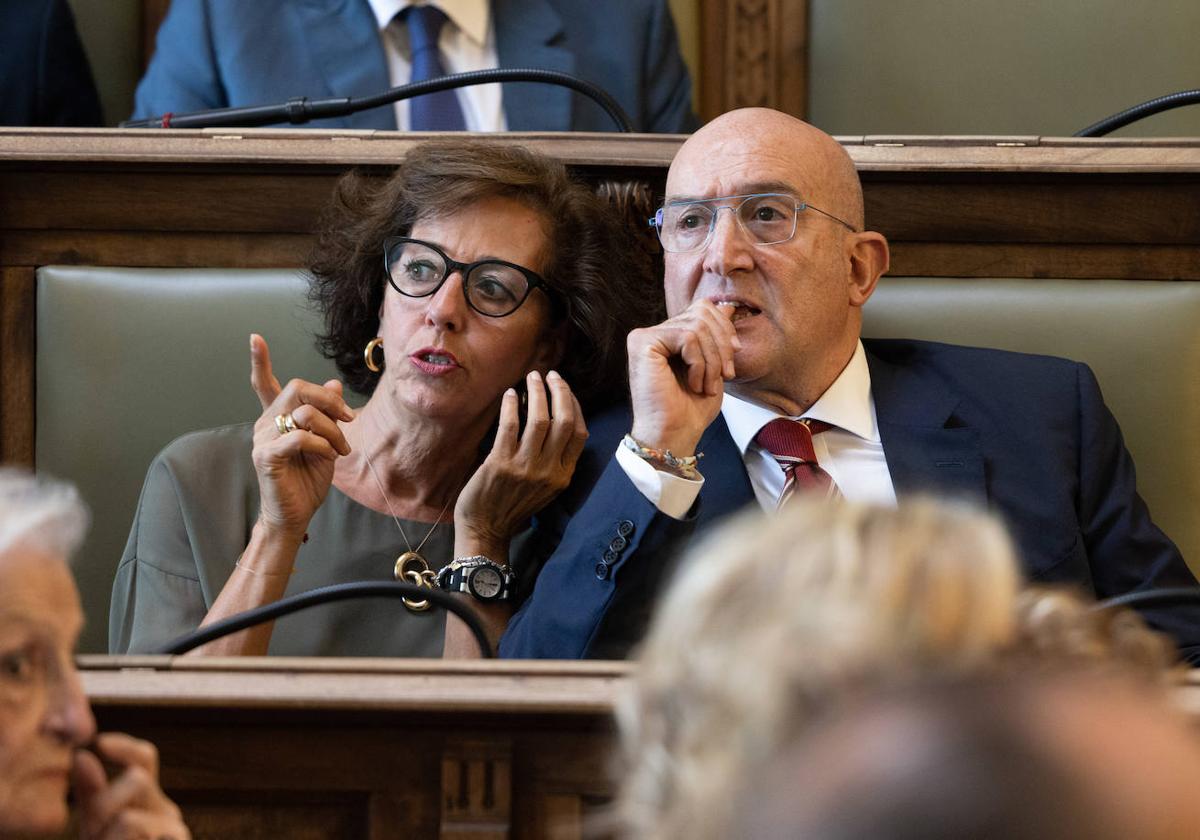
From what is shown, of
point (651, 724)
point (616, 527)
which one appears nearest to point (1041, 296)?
point (616, 527)

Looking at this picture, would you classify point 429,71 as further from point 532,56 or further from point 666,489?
point 666,489

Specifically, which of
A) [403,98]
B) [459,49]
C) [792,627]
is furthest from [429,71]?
[792,627]

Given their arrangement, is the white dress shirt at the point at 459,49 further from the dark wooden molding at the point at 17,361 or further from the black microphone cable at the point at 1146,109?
the black microphone cable at the point at 1146,109

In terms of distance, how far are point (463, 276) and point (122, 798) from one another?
110cm

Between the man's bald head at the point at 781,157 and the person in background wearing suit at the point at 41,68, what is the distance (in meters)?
1.26

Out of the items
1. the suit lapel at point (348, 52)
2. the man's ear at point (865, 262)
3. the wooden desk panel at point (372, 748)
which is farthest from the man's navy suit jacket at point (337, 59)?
the wooden desk panel at point (372, 748)

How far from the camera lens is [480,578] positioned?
5.81 feet

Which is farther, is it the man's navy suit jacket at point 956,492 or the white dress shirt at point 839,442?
the white dress shirt at point 839,442

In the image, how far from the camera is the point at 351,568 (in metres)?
1.87

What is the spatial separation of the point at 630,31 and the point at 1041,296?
992 millimetres

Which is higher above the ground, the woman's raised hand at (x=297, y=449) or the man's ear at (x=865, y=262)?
the man's ear at (x=865, y=262)

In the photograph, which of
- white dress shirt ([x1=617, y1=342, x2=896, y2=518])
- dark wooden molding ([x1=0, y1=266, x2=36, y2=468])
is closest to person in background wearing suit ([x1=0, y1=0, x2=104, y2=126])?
dark wooden molding ([x1=0, y1=266, x2=36, y2=468])

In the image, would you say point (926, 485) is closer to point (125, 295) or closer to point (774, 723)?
point (125, 295)

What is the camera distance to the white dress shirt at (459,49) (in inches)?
97.3
